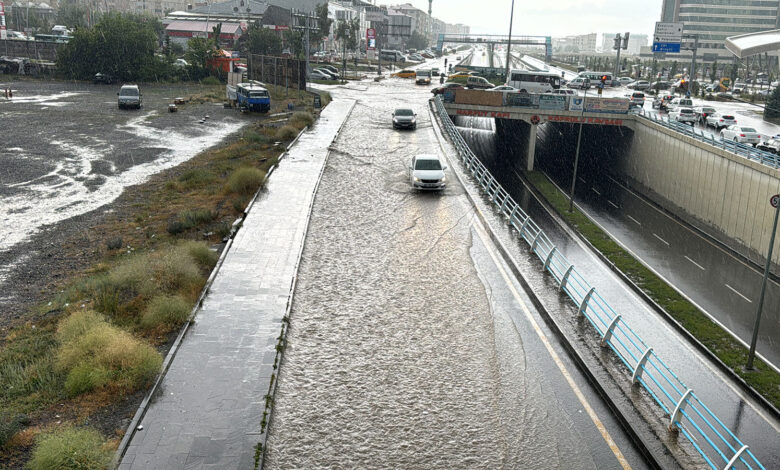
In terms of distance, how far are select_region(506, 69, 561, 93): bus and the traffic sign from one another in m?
17.5

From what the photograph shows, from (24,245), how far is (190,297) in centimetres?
961

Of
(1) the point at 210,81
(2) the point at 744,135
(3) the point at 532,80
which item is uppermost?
(3) the point at 532,80

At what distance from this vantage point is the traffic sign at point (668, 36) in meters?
76.2

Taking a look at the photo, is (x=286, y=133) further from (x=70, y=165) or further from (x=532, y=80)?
(x=532, y=80)

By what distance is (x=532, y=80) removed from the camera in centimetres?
6750

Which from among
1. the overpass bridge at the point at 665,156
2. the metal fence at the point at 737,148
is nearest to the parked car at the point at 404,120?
the overpass bridge at the point at 665,156

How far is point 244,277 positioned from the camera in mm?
17109

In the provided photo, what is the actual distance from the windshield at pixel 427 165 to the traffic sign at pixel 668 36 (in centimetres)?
5913

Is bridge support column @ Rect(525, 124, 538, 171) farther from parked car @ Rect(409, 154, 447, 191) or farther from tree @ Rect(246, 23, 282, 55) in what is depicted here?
tree @ Rect(246, 23, 282, 55)

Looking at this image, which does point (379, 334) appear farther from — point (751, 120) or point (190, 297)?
point (751, 120)

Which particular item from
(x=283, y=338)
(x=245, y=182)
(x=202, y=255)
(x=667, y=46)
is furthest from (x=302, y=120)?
(x=667, y=46)

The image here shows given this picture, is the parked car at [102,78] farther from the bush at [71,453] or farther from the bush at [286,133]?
the bush at [71,453]

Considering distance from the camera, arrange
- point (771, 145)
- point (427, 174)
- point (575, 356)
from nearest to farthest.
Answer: point (575, 356), point (427, 174), point (771, 145)

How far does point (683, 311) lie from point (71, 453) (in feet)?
82.5
